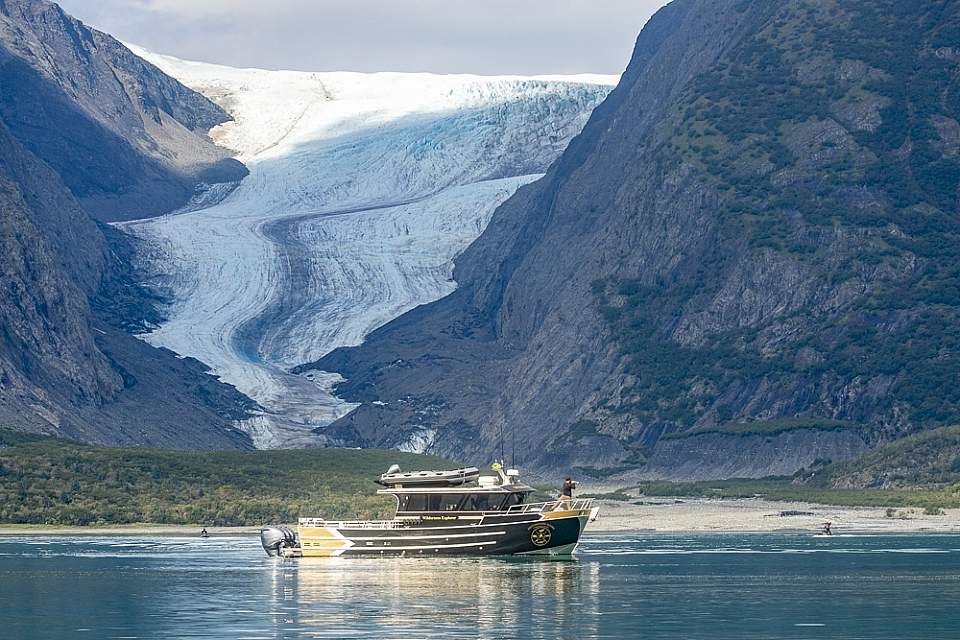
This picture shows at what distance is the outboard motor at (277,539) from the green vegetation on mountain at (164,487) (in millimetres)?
29677

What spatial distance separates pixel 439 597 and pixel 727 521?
63750 millimetres

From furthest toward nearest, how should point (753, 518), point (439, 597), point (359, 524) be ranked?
point (753, 518) → point (359, 524) → point (439, 597)

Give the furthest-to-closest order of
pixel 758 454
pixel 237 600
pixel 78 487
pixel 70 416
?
pixel 70 416
pixel 758 454
pixel 78 487
pixel 237 600

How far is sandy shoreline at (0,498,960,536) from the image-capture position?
135m

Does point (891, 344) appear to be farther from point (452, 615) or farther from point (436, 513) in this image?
point (452, 615)

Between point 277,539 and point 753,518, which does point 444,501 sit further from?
point 753,518

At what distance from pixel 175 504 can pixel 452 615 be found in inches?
3349

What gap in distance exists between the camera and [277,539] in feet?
364

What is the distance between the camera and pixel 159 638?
6919cm

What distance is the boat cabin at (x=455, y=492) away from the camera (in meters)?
104

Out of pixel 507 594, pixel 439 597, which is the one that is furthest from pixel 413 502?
pixel 439 597

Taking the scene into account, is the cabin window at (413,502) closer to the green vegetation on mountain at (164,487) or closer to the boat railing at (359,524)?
the boat railing at (359,524)

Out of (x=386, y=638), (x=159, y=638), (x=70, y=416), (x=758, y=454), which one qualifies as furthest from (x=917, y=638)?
(x=70, y=416)

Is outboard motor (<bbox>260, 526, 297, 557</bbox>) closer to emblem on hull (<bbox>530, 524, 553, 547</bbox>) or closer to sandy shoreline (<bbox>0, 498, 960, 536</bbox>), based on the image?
emblem on hull (<bbox>530, 524, 553, 547</bbox>)
